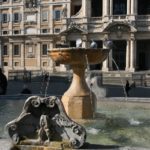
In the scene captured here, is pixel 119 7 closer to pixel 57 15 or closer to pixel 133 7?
pixel 133 7

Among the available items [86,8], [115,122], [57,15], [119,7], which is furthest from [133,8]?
[115,122]

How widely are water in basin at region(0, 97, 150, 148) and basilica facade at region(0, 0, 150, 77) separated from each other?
39720 millimetres

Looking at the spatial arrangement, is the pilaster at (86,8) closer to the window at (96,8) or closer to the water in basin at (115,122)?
the window at (96,8)

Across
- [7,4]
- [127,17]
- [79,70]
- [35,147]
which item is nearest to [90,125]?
[79,70]

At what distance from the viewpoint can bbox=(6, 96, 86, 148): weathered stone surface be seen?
8258 mm

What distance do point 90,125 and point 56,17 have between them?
54498mm

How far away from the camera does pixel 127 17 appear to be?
2379 inches

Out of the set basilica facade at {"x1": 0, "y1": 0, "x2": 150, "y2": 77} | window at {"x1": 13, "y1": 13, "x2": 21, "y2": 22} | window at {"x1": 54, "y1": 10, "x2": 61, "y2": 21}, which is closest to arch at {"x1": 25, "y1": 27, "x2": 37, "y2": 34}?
basilica facade at {"x1": 0, "y1": 0, "x2": 150, "y2": 77}

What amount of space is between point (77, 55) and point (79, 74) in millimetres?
882

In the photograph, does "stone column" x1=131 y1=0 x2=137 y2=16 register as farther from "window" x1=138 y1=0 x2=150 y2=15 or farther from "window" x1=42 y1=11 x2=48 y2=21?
"window" x1=42 y1=11 x2=48 y2=21

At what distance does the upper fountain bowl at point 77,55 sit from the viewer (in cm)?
1361

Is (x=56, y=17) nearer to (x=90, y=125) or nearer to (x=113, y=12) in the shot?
(x=113, y=12)

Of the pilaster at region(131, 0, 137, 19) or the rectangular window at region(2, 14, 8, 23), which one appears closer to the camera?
the pilaster at region(131, 0, 137, 19)

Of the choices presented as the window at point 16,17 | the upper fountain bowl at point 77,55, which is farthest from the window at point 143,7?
the upper fountain bowl at point 77,55
